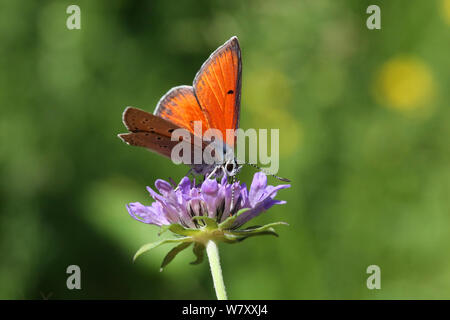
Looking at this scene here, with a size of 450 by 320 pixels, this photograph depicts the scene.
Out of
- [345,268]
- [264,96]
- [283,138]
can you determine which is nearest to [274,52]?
[264,96]

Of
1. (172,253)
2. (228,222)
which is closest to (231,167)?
(228,222)

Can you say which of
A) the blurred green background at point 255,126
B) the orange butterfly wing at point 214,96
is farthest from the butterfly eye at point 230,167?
the blurred green background at point 255,126

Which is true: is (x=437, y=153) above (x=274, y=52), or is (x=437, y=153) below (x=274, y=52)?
below

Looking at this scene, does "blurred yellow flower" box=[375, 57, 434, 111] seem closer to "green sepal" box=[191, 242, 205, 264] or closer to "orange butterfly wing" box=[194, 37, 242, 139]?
"orange butterfly wing" box=[194, 37, 242, 139]

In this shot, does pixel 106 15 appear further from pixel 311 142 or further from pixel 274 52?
pixel 311 142
